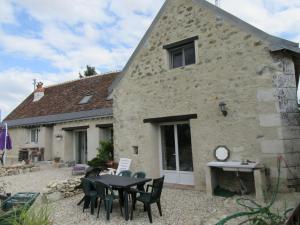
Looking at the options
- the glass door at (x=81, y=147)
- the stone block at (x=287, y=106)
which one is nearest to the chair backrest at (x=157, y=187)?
the stone block at (x=287, y=106)

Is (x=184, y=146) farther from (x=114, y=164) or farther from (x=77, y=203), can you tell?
(x=77, y=203)

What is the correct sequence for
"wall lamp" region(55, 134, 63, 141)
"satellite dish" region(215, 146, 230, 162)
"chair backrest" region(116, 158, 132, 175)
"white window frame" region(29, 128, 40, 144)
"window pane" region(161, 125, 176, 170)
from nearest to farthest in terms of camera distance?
"satellite dish" region(215, 146, 230, 162) → "window pane" region(161, 125, 176, 170) → "chair backrest" region(116, 158, 132, 175) → "wall lamp" region(55, 134, 63, 141) → "white window frame" region(29, 128, 40, 144)

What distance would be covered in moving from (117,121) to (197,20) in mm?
5288

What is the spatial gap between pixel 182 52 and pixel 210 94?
2.25 m

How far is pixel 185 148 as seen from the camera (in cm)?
888

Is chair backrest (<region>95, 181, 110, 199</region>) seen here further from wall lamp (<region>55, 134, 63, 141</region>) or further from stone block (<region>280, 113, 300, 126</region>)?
wall lamp (<region>55, 134, 63, 141</region>)

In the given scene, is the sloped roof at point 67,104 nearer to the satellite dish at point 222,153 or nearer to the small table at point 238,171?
the satellite dish at point 222,153

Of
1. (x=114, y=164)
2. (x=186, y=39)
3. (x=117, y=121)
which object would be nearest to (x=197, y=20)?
(x=186, y=39)

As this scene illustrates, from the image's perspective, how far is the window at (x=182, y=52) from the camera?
8.88 meters

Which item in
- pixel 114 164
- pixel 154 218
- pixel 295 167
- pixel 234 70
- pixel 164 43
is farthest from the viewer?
pixel 114 164

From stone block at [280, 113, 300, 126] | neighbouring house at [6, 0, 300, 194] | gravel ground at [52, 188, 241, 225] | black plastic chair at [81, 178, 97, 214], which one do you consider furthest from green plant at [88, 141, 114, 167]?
stone block at [280, 113, 300, 126]

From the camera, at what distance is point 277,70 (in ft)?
22.7

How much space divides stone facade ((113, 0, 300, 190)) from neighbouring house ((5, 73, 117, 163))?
3388 millimetres

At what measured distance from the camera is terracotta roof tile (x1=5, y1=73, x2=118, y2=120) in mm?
15023
